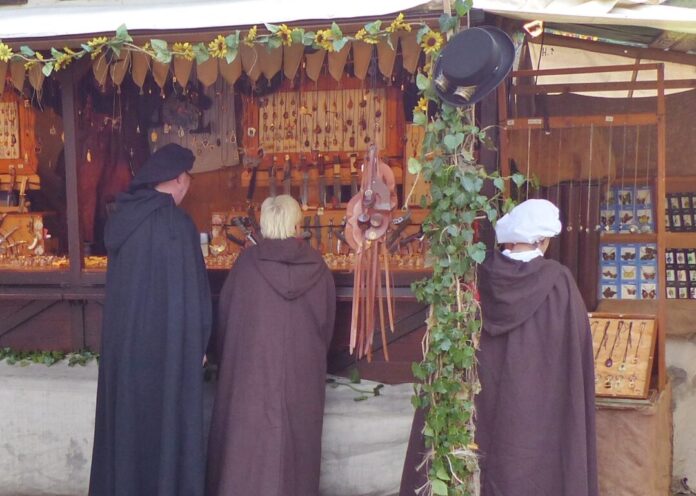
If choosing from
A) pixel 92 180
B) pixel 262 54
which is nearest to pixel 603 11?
pixel 262 54

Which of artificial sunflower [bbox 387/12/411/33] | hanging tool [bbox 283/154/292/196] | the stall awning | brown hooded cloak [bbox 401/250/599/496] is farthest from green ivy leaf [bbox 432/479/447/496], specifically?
hanging tool [bbox 283/154/292/196]

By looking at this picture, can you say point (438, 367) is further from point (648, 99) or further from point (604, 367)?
point (648, 99)

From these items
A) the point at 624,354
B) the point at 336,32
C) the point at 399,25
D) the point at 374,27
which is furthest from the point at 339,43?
the point at 624,354

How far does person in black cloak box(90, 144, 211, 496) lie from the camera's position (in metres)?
3.78

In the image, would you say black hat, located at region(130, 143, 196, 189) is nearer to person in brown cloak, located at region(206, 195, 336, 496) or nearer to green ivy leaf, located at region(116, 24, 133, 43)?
person in brown cloak, located at region(206, 195, 336, 496)

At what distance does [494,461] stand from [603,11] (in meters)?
1.93

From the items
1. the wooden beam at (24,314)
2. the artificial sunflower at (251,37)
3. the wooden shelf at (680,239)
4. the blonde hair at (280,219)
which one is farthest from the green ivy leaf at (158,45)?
the wooden shelf at (680,239)

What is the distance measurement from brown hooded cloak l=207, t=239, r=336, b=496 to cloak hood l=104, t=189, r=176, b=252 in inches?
19.6

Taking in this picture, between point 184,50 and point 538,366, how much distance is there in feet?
6.87

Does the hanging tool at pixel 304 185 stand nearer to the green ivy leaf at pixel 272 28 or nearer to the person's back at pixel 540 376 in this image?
the green ivy leaf at pixel 272 28

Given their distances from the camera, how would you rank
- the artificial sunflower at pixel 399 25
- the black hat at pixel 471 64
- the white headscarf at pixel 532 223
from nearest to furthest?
the black hat at pixel 471 64
the white headscarf at pixel 532 223
the artificial sunflower at pixel 399 25

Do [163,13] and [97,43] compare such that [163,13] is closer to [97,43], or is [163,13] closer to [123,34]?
[123,34]

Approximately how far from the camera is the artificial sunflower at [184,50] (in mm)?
3586

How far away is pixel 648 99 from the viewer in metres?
5.16
